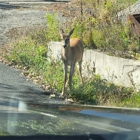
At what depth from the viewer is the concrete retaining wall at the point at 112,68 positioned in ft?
36.2

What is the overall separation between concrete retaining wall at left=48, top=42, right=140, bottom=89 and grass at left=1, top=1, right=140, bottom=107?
0.76 feet

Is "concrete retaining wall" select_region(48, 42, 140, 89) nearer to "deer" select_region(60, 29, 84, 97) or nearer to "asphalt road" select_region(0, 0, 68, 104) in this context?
"deer" select_region(60, 29, 84, 97)

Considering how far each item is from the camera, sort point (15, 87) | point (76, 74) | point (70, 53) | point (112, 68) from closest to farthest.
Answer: point (15, 87) → point (112, 68) → point (70, 53) → point (76, 74)

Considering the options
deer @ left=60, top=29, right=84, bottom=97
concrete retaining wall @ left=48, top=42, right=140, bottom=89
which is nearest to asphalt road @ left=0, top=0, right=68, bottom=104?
deer @ left=60, top=29, right=84, bottom=97

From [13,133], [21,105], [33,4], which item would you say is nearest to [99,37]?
[21,105]

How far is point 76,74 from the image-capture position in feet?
42.1

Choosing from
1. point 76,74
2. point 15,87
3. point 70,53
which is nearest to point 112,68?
point 70,53

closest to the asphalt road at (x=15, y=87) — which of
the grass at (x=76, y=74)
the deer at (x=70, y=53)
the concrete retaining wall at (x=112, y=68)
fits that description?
the grass at (x=76, y=74)

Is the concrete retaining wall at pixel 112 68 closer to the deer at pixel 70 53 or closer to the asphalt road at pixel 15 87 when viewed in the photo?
the deer at pixel 70 53

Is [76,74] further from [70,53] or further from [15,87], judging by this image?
[15,87]

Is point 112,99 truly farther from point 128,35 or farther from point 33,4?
point 33,4

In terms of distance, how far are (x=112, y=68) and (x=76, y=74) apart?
136cm

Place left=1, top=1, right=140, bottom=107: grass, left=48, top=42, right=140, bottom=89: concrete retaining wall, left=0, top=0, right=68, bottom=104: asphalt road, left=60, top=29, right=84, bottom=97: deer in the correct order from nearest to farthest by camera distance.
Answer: left=0, top=0, right=68, bottom=104: asphalt road, left=1, top=1, right=140, bottom=107: grass, left=48, top=42, right=140, bottom=89: concrete retaining wall, left=60, top=29, right=84, bottom=97: deer

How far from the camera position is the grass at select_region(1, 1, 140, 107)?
416 inches
